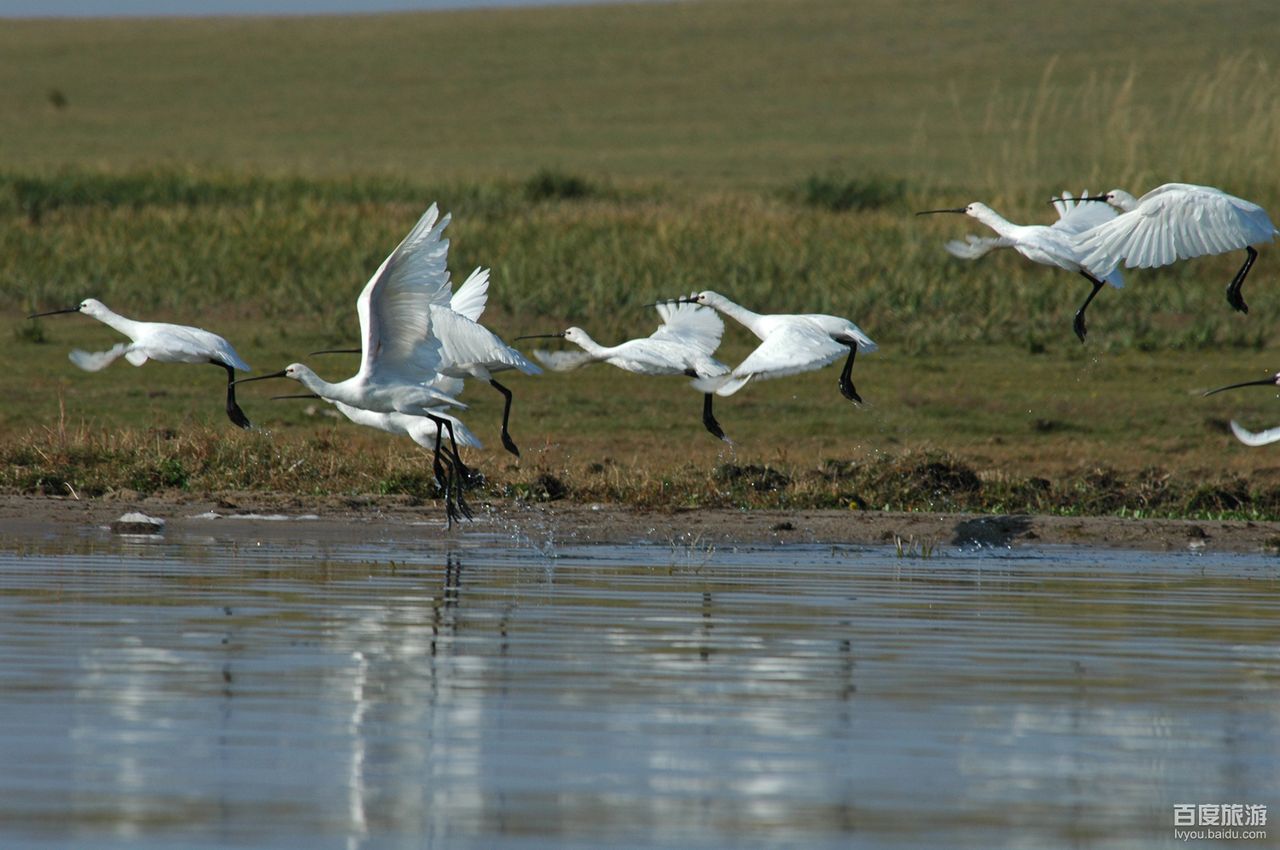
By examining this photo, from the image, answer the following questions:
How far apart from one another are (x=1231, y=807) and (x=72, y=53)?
78.0m

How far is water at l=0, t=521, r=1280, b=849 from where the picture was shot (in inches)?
243

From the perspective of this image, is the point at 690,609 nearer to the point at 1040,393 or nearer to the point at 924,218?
the point at 1040,393

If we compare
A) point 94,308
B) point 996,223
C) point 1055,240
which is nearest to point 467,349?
point 94,308

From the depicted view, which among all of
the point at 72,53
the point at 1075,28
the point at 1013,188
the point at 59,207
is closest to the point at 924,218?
the point at 1013,188

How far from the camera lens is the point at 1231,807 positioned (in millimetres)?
6391

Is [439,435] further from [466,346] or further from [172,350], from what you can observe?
[172,350]

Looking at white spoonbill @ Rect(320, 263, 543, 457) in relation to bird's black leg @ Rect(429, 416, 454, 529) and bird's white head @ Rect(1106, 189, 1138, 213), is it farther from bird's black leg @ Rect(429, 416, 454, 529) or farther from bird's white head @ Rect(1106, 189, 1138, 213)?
bird's white head @ Rect(1106, 189, 1138, 213)

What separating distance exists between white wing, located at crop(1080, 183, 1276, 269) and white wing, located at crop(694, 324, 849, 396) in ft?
5.46

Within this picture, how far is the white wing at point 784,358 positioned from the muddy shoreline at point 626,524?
211 cm

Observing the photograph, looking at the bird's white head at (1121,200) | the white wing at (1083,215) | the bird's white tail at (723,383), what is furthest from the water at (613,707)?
the white wing at (1083,215)

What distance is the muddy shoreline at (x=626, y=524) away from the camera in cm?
1482

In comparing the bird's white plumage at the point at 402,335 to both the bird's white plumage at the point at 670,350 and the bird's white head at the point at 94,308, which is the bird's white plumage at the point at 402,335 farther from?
the bird's white head at the point at 94,308

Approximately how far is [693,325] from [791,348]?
276cm

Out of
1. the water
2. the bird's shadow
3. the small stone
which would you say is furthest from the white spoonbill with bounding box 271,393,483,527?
the bird's shadow
